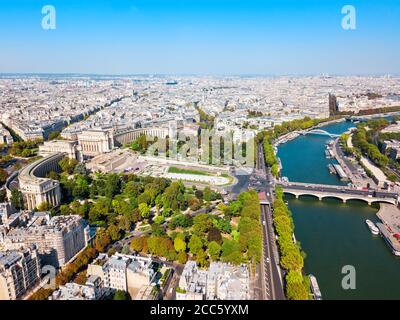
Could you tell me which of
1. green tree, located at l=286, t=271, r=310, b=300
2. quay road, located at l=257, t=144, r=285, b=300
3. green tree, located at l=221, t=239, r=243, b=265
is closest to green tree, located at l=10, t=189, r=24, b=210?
green tree, located at l=221, t=239, r=243, b=265

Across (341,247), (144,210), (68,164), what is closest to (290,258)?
(341,247)

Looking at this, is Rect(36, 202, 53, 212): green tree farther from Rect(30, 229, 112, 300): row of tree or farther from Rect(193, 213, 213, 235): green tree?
Rect(193, 213, 213, 235): green tree

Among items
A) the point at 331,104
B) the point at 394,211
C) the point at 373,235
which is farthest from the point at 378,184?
the point at 331,104

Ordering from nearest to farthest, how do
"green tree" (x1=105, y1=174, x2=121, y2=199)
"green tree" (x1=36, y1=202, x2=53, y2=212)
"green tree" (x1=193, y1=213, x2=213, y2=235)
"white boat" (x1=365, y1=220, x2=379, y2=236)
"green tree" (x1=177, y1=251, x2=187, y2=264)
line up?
1. "green tree" (x1=177, y1=251, x2=187, y2=264)
2. "green tree" (x1=193, y1=213, x2=213, y2=235)
3. "white boat" (x1=365, y1=220, x2=379, y2=236)
4. "green tree" (x1=36, y1=202, x2=53, y2=212)
5. "green tree" (x1=105, y1=174, x2=121, y2=199)

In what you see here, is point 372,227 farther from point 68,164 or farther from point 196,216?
point 68,164
